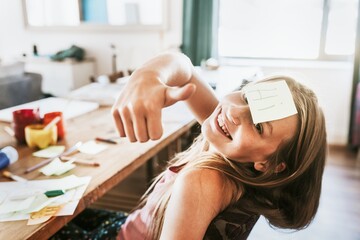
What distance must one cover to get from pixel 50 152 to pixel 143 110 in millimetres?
679

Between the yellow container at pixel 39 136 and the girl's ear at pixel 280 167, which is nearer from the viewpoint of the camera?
the girl's ear at pixel 280 167

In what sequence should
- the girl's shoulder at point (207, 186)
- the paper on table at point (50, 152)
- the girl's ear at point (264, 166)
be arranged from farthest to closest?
1. the paper on table at point (50, 152)
2. the girl's ear at point (264, 166)
3. the girl's shoulder at point (207, 186)

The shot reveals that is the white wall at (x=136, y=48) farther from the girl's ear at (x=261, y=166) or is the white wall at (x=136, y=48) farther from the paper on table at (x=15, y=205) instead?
the paper on table at (x=15, y=205)

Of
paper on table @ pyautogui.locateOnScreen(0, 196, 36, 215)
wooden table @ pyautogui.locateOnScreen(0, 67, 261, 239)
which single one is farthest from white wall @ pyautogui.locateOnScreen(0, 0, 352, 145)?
paper on table @ pyautogui.locateOnScreen(0, 196, 36, 215)

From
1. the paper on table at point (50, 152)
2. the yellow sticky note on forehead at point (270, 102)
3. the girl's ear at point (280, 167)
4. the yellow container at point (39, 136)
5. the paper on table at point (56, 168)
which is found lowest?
the paper on table at point (50, 152)

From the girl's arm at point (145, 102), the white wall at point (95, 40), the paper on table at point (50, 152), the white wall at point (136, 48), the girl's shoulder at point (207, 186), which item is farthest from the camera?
the white wall at point (95, 40)

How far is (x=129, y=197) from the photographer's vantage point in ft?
7.77

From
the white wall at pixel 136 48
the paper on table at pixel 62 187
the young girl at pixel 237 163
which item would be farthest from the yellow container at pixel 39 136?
the white wall at pixel 136 48

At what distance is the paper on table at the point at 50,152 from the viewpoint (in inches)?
46.3

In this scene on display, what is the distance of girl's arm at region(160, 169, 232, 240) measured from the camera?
28.9 inches

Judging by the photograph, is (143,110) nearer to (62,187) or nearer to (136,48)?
(62,187)

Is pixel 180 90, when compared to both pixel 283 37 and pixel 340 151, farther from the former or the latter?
pixel 283 37

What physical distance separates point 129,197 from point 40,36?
3282 mm

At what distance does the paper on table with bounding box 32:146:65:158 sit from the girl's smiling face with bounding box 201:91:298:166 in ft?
1.86
